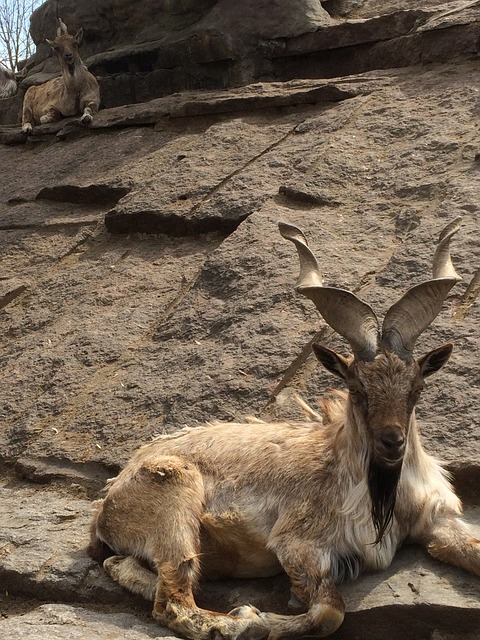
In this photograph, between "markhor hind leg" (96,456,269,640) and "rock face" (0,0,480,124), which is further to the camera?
"rock face" (0,0,480,124)

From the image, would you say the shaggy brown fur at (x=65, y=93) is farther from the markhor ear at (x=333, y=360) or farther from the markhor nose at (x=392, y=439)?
the markhor nose at (x=392, y=439)

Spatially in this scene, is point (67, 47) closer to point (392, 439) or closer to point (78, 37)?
point (78, 37)

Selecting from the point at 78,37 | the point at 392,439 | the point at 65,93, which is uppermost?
the point at 78,37

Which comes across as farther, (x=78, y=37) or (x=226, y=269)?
(x=78, y=37)

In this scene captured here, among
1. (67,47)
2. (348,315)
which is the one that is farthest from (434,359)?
(67,47)

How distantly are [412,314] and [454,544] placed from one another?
97 centimetres

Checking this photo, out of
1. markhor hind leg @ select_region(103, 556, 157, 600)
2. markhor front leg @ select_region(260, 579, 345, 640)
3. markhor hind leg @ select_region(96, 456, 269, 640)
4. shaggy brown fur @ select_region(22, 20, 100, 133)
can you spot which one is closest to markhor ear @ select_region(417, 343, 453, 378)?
markhor front leg @ select_region(260, 579, 345, 640)

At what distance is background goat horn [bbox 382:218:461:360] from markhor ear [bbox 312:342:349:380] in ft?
0.71

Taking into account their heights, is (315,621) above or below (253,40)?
below

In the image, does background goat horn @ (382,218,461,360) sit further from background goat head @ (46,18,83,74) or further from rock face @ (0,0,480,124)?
background goat head @ (46,18,83,74)

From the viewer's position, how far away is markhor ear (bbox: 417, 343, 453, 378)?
3.83 m

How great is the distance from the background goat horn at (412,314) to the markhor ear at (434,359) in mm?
62

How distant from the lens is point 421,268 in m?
5.96

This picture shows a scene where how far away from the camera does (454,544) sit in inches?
148
